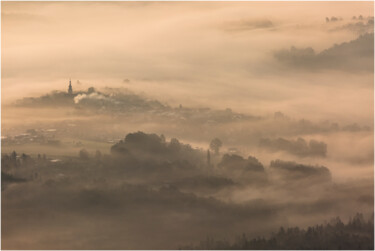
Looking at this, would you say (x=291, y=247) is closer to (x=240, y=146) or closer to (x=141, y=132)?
(x=240, y=146)

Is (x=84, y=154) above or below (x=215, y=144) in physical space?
below

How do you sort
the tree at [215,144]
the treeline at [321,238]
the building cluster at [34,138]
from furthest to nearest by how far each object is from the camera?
the tree at [215,144] → the building cluster at [34,138] → the treeline at [321,238]

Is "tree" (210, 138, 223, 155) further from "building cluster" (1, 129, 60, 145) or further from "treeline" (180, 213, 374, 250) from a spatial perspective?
"building cluster" (1, 129, 60, 145)

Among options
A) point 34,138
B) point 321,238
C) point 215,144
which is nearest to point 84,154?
point 34,138

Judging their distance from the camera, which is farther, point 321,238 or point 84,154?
point 84,154

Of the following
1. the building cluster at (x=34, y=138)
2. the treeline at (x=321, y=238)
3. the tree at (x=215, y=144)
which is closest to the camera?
the treeline at (x=321, y=238)

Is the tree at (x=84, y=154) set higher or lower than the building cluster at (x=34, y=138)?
lower

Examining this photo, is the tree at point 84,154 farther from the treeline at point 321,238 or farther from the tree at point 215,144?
the treeline at point 321,238

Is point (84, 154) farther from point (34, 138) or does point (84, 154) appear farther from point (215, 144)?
point (215, 144)

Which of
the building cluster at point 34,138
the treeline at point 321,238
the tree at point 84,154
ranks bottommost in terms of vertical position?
the treeline at point 321,238
